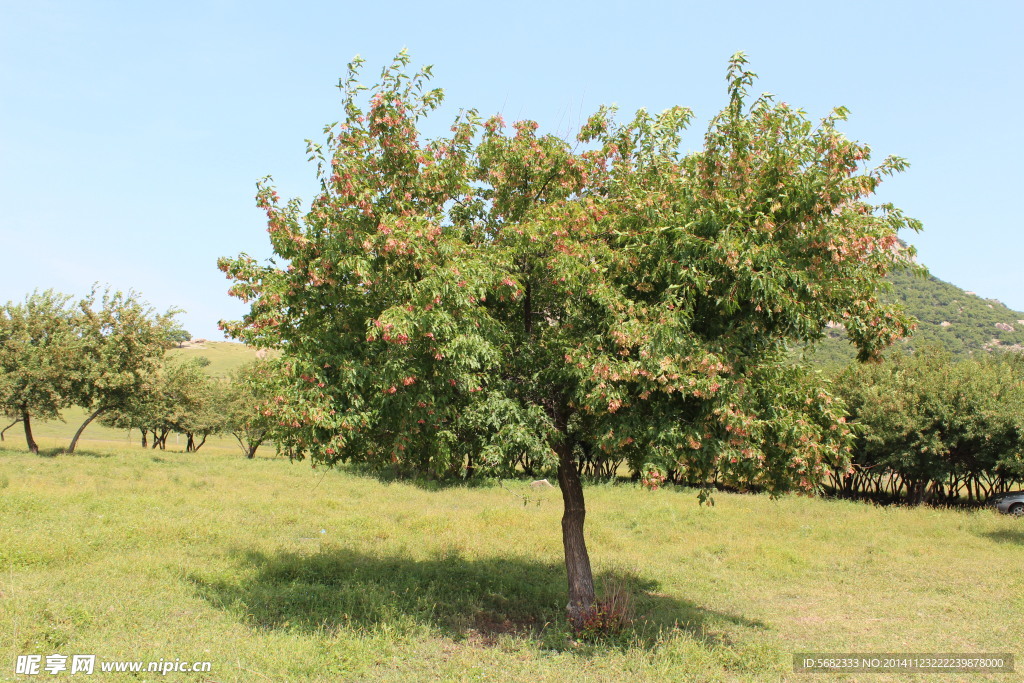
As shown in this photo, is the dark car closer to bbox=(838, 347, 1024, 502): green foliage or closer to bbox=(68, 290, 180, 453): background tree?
bbox=(838, 347, 1024, 502): green foliage

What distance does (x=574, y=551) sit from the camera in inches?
481

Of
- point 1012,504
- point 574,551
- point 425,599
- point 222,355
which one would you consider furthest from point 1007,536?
point 222,355

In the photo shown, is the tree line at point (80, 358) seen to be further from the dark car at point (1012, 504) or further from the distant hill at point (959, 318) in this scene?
the distant hill at point (959, 318)

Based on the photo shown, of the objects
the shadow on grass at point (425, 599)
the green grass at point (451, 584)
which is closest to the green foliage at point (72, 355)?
the green grass at point (451, 584)

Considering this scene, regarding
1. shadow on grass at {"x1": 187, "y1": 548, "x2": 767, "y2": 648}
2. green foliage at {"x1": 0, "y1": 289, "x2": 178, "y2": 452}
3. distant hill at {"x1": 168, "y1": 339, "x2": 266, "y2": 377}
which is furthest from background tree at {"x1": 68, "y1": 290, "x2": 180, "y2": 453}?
distant hill at {"x1": 168, "y1": 339, "x2": 266, "y2": 377}

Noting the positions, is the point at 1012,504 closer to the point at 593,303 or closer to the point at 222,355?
the point at 593,303

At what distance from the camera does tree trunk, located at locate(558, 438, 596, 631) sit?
11.8 metres

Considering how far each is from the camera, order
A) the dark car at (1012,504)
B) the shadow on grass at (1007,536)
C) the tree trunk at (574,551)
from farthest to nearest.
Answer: the dark car at (1012,504) → the shadow on grass at (1007,536) → the tree trunk at (574,551)

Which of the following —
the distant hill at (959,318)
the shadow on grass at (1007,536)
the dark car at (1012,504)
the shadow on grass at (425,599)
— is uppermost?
the distant hill at (959,318)

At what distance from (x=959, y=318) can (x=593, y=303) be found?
555 feet

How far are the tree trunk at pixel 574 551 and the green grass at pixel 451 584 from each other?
57 cm

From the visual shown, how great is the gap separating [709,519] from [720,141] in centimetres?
1957

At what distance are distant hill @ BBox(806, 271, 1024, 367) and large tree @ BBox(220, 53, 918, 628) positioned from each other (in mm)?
106863

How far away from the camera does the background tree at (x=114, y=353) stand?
34625 mm
